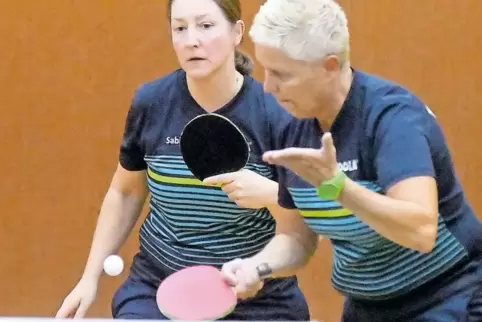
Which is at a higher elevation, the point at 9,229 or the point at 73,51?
the point at 73,51

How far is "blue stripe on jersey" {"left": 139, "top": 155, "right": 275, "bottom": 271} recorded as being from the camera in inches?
78.2

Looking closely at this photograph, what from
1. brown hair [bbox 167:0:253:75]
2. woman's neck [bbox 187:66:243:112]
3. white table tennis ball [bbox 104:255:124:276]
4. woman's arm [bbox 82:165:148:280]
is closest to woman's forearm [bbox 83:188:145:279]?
woman's arm [bbox 82:165:148:280]

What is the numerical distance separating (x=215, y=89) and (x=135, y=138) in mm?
249

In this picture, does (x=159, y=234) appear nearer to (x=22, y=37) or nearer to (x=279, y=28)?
(x=279, y=28)

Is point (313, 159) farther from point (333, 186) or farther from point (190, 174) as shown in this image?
Answer: point (190, 174)

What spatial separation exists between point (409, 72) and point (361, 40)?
20 centimetres

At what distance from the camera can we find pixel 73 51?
2875mm

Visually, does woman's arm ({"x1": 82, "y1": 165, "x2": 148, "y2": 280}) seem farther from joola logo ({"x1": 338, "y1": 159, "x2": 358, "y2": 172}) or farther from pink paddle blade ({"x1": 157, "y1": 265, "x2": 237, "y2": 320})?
joola logo ({"x1": 338, "y1": 159, "x2": 358, "y2": 172})

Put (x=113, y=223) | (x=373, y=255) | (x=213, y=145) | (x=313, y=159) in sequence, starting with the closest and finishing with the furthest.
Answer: (x=313, y=159) → (x=373, y=255) → (x=213, y=145) → (x=113, y=223)

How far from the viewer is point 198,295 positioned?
170 centimetres

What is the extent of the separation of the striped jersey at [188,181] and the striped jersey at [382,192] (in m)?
0.36

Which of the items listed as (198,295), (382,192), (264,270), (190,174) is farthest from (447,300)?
(190,174)

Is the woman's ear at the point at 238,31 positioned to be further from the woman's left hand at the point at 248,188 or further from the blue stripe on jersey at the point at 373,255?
the blue stripe on jersey at the point at 373,255

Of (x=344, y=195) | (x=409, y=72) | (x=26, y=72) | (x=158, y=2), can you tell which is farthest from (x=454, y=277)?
(x=26, y=72)
